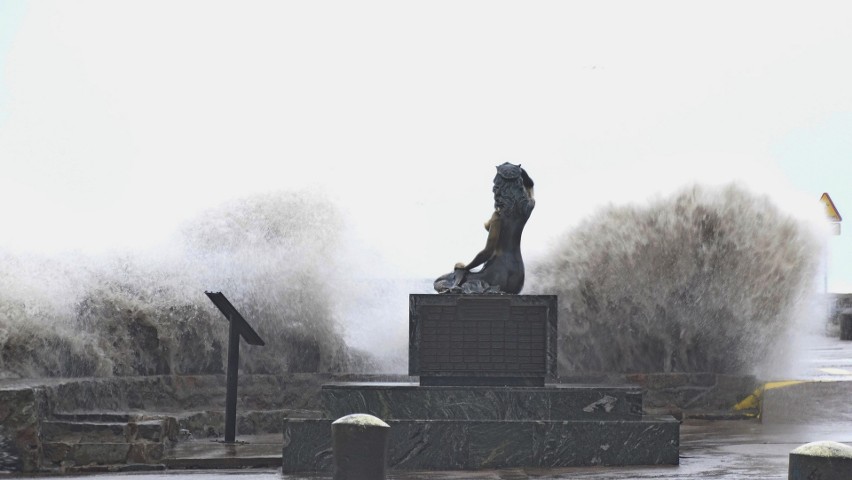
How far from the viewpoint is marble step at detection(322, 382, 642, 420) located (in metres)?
12.2

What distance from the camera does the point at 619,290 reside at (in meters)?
20.0

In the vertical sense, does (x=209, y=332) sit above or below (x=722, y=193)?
below

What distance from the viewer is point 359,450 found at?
892 cm

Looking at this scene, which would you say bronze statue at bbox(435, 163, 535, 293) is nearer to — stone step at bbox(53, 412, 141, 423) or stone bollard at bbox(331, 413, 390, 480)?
stone step at bbox(53, 412, 141, 423)

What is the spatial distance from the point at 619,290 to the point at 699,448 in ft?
22.5

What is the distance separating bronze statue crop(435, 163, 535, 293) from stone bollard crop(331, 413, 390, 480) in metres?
4.33

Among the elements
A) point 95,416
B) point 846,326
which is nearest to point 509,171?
point 95,416

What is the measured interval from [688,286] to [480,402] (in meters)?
8.08

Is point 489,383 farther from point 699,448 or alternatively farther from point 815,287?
point 815,287

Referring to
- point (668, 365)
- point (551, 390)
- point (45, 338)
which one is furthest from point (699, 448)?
point (45, 338)

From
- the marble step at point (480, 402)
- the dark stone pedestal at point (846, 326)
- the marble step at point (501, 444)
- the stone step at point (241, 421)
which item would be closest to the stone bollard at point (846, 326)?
the dark stone pedestal at point (846, 326)

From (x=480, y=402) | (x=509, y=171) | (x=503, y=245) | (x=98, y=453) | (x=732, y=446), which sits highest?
(x=509, y=171)

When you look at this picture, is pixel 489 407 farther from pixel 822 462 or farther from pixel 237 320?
pixel 822 462

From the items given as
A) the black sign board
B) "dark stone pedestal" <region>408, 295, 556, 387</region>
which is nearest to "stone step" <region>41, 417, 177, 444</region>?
the black sign board
